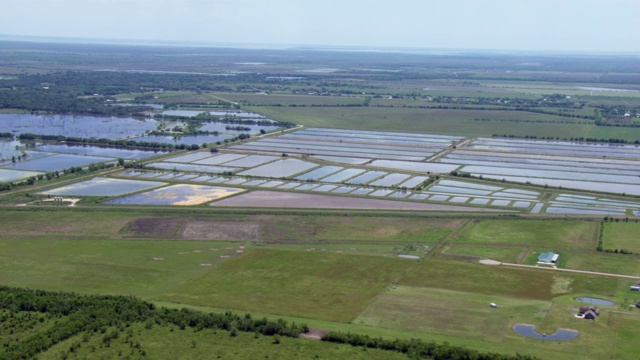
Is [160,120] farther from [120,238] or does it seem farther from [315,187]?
[120,238]

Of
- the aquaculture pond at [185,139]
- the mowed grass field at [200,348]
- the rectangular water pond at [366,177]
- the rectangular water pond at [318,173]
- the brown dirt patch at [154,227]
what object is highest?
the mowed grass field at [200,348]

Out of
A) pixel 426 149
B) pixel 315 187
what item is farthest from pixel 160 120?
pixel 315 187

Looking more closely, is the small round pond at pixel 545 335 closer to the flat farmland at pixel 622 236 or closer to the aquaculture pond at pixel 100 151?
the flat farmland at pixel 622 236

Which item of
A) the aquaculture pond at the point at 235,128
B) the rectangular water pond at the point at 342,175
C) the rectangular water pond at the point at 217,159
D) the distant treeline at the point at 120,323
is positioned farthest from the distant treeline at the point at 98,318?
the aquaculture pond at the point at 235,128

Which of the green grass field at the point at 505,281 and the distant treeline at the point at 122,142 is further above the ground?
the green grass field at the point at 505,281

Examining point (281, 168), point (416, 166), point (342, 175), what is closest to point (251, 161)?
point (281, 168)

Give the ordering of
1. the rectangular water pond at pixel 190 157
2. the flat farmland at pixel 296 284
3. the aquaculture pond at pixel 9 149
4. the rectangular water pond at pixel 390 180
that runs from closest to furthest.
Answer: the flat farmland at pixel 296 284 < the rectangular water pond at pixel 390 180 < the rectangular water pond at pixel 190 157 < the aquaculture pond at pixel 9 149

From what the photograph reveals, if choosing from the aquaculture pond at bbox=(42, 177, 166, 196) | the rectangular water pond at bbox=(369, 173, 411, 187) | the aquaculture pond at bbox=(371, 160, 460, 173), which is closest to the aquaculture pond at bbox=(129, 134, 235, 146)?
the aquaculture pond at bbox=(42, 177, 166, 196)
